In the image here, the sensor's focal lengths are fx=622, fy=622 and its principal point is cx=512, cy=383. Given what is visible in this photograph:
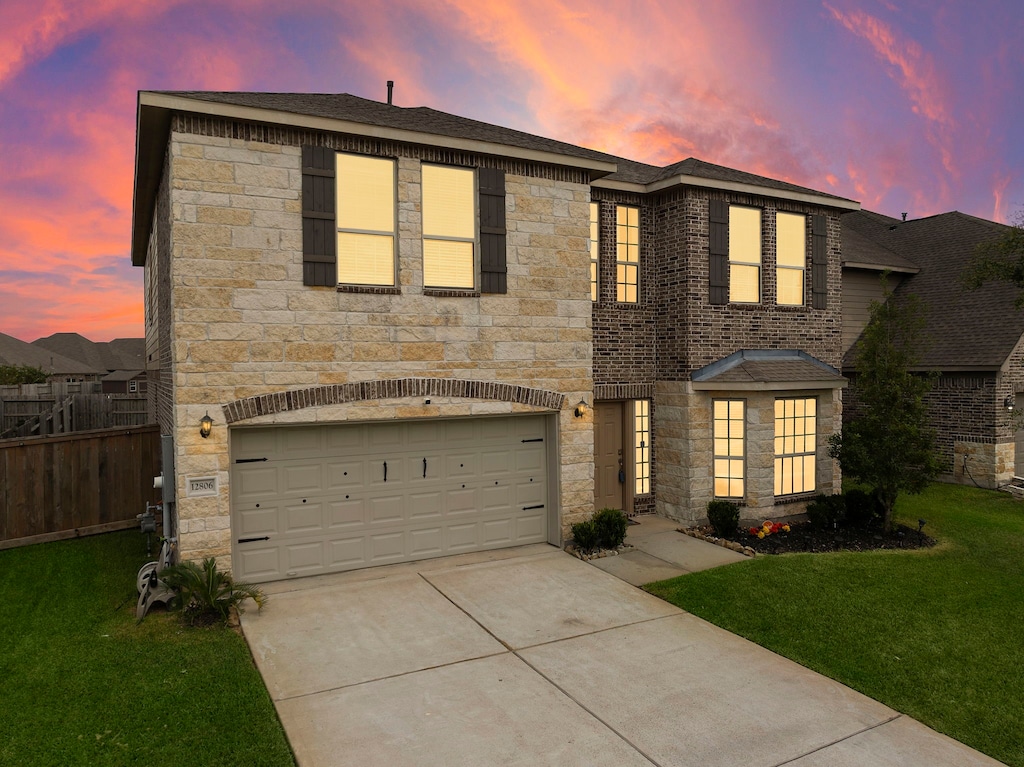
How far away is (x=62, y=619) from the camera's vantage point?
Result: 25.4 feet

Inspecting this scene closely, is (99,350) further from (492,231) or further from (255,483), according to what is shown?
(492,231)

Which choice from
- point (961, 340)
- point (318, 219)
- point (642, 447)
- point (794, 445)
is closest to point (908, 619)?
point (794, 445)

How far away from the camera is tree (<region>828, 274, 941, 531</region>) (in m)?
11.2

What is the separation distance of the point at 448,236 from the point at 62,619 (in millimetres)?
7348

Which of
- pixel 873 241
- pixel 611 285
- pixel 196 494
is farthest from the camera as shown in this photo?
pixel 873 241

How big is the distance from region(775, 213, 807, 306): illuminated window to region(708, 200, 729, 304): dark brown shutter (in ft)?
4.58

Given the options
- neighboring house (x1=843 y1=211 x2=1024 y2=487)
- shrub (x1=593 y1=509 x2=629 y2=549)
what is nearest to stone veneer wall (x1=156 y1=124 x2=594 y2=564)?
shrub (x1=593 y1=509 x2=629 y2=549)

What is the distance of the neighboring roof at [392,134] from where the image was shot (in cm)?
834

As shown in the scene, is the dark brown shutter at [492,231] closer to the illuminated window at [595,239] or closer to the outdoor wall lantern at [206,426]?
the illuminated window at [595,239]

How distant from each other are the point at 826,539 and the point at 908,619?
378cm

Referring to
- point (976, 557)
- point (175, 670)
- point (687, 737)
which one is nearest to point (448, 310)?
point (175, 670)

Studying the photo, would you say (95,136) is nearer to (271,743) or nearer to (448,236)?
(448,236)

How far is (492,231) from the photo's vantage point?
10.2 metres

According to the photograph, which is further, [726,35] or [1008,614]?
[726,35]
